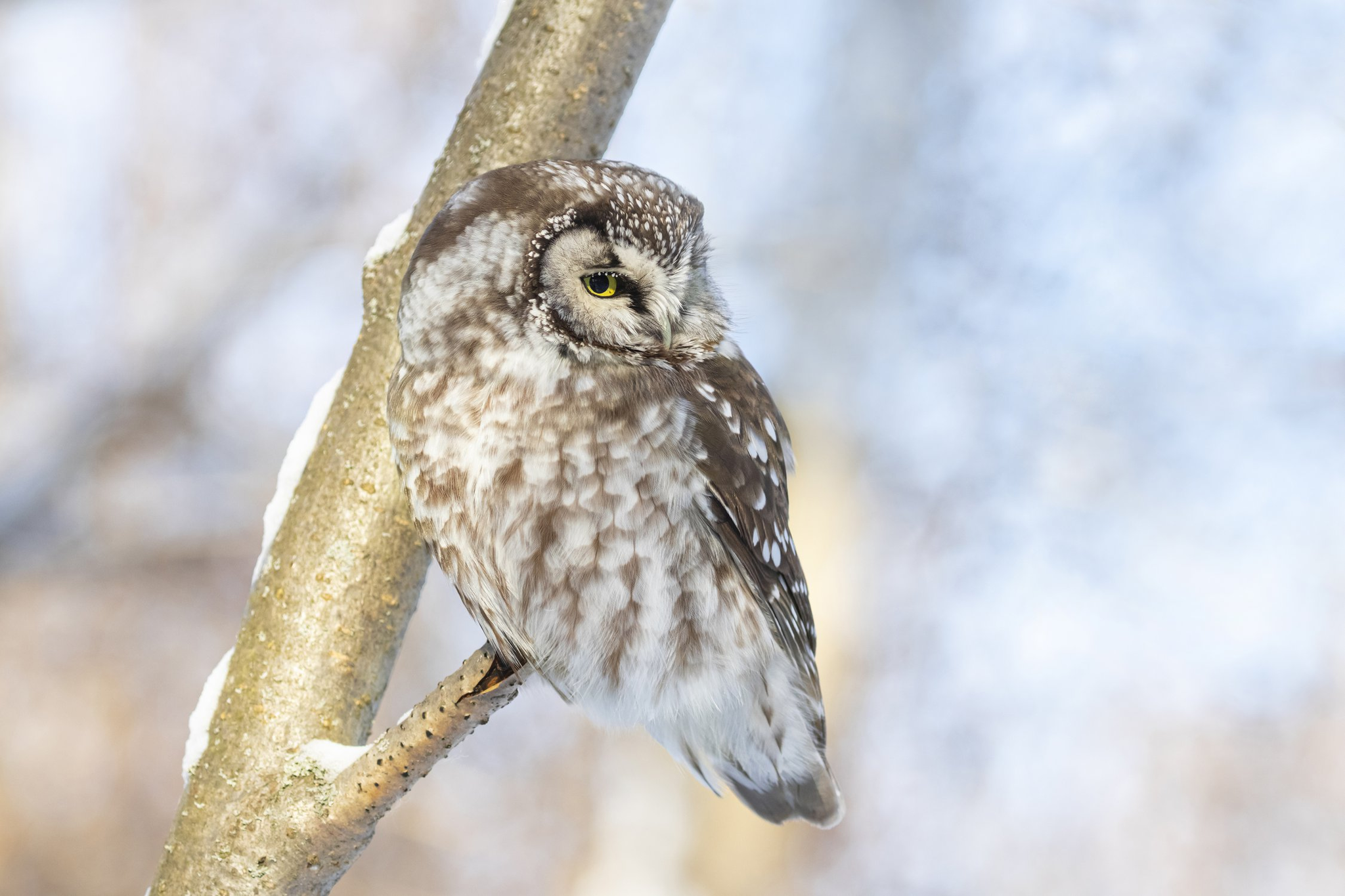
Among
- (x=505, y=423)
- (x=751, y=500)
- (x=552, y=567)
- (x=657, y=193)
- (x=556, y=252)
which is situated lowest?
(x=552, y=567)

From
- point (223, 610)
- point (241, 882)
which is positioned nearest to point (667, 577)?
point (241, 882)

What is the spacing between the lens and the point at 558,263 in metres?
1.60

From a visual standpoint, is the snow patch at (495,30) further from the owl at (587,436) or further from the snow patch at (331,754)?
the snow patch at (331,754)

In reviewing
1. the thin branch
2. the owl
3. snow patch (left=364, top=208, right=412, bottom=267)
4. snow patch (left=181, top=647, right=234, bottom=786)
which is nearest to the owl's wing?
the owl

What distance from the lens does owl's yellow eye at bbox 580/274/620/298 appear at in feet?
5.29

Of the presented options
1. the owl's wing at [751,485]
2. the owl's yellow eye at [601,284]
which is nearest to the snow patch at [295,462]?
the owl's yellow eye at [601,284]

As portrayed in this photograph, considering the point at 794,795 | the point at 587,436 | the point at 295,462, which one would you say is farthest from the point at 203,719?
the point at 794,795

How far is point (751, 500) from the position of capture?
1.78 m

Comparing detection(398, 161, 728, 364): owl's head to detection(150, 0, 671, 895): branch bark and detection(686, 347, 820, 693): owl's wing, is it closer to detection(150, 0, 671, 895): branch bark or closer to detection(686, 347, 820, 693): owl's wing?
detection(686, 347, 820, 693): owl's wing

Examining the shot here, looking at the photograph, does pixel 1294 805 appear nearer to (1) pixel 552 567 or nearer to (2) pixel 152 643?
(1) pixel 552 567

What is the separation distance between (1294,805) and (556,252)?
8.24 metres

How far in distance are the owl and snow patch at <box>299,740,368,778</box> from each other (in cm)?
32

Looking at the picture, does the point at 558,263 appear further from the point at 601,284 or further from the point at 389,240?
the point at 389,240

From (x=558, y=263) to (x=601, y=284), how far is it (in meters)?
0.09
